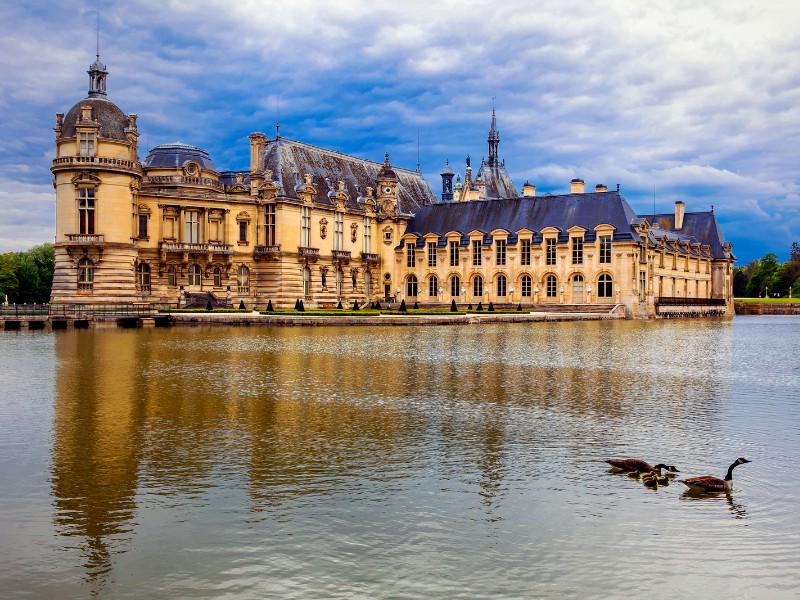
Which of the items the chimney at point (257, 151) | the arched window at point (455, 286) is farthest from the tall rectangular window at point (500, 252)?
the chimney at point (257, 151)

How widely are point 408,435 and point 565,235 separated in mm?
73045

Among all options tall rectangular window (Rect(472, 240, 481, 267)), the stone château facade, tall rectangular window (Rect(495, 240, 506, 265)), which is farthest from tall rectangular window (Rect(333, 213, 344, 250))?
tall rectangular window (Rect(495, 240, 506, 265))

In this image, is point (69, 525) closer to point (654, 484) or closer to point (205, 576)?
point (205, 576)

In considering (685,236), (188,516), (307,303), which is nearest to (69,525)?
(188,516)

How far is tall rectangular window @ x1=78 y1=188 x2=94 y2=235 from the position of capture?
64.9 meters

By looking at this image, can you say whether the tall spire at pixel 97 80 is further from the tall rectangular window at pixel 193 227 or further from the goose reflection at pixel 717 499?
the goose reflection at pixel 717 499

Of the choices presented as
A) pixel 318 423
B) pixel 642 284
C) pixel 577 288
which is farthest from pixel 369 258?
pixel 318 423

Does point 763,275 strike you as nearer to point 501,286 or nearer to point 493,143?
point 493,143

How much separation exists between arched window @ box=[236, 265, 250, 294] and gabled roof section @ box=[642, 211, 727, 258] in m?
61.2

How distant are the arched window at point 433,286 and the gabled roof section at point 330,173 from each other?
9.80 meters

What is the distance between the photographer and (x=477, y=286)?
9206 cm

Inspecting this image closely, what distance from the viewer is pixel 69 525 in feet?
32.5

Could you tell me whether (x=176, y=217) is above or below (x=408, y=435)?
above

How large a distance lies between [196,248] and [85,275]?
10595 millimetres
